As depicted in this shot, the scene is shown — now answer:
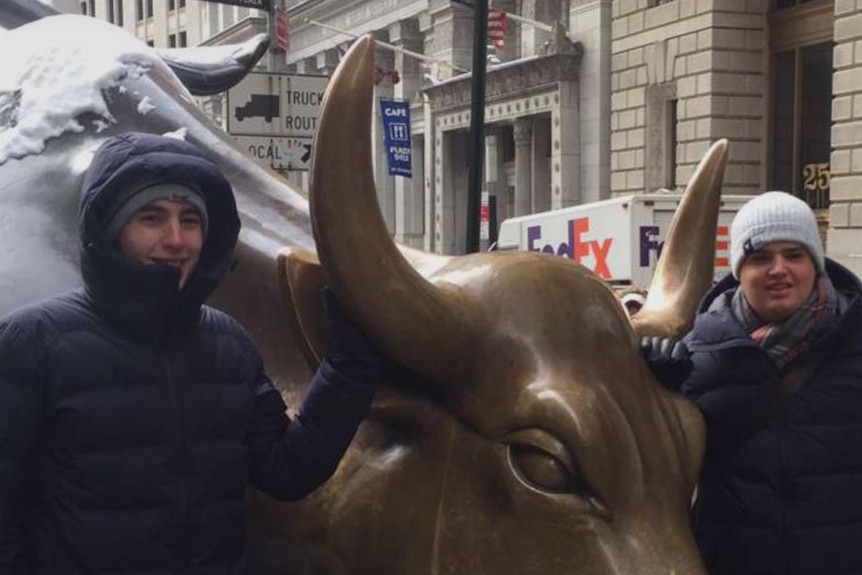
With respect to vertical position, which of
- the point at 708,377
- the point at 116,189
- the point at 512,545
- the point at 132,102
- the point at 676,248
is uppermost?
the point at 132,102

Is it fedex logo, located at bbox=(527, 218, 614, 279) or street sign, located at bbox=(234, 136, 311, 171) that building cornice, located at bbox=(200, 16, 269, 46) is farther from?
street sign, located at bbox=(234, 136, 311, 171)

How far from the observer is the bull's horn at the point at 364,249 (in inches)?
84.1

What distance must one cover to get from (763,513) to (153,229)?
6.72 feet

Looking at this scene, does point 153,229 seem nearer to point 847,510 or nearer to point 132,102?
point 132,102

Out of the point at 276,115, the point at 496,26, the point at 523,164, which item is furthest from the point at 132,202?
the point at 523,164

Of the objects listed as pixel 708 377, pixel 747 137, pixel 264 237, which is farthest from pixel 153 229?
pixel 747 137

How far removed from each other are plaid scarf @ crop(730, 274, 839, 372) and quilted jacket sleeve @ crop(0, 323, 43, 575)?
6.97 feet

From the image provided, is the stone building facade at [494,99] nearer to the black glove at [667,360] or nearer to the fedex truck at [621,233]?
the fedex truck at [621,233]

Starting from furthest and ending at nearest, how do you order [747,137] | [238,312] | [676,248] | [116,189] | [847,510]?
[747,137] → [847,510] → [238,312] → [676,248] → [116,189]

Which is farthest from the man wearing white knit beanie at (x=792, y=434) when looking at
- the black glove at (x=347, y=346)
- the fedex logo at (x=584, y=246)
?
the fedex logo at (x=584, y=246)

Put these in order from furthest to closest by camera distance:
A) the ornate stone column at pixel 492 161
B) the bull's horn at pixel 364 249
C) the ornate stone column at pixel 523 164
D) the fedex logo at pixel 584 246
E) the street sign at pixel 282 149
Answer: the ornate stone column at pixel 492 161 → the ornate stone column at pixel 523 164 → the fedex logo at pixel 584 246 → the street sign at pixel 282 149 → the bull's horn at pixel 364 249

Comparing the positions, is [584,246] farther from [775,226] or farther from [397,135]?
[775,226]

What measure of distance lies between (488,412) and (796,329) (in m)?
1.46

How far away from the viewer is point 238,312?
3.17m
